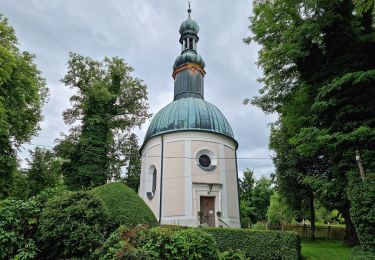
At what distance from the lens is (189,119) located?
70.6 feet

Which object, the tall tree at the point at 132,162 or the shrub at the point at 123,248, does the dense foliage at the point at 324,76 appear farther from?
the tall tree at the point at 132,162

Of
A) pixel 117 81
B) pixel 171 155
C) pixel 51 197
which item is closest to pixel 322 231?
pixel 171 155

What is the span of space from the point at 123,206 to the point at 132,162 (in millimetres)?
15545

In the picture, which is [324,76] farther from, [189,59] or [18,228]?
[189,59]

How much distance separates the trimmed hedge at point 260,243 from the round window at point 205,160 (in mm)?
8339

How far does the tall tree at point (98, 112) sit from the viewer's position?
21422 millimetres

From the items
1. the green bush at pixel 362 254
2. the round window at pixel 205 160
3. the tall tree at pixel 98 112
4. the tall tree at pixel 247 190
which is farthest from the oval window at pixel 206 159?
the tall tree at pixel 247 190

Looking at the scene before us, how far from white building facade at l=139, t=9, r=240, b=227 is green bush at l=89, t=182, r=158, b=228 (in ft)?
26.3

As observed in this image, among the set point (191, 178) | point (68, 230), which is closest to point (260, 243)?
point (68, 230)

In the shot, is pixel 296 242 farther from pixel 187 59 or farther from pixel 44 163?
pixel 187 59

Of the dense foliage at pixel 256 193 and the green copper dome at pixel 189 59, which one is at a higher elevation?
the green copper dome at pixel 189 59

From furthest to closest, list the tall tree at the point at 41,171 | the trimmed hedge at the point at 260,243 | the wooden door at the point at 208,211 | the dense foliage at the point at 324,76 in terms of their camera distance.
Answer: the wooden door at the point at 208,211 < the tall tree at the point at 41,171 < the trimmed hedge at the point at 260,243 < the dense foliage at the point at 324,76

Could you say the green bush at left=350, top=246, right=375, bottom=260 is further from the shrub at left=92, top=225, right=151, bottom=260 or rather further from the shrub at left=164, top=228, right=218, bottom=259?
the shrub at left=92, top=225, right=151, bottom=260

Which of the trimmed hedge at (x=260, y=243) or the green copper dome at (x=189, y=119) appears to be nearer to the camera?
the trimmed hedge at (x=260, y=243)
